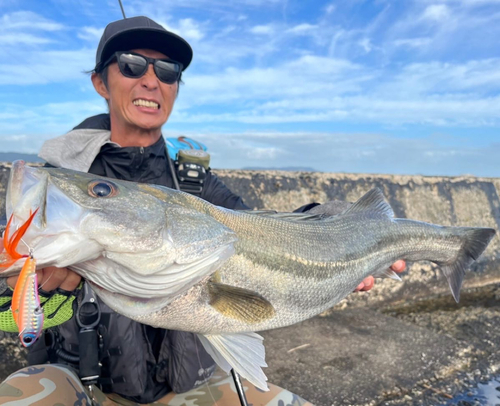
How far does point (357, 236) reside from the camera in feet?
8.06

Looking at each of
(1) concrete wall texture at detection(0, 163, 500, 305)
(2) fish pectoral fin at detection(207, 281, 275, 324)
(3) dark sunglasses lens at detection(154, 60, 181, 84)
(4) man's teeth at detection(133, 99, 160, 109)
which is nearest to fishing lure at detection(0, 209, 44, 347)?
(2) fish pectoral fin at detection(207, 281, 275, 324)

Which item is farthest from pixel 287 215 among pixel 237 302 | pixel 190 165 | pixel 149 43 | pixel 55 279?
pixel 149 43

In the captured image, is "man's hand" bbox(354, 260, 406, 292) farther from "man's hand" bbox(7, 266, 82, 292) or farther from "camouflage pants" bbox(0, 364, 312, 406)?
"man's hand" bbox(7, 266, 82, 292)

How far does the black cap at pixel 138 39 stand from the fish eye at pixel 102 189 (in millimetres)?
1492

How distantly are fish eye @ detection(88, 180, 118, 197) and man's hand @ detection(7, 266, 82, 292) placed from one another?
1.14ft

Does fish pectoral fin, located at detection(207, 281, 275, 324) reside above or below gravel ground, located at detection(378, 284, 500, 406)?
above

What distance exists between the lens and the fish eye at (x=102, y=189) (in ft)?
5.06

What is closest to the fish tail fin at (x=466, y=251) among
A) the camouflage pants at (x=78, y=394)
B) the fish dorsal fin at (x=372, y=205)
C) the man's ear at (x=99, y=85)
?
the fish dorsal fin at (x=372, y=205)

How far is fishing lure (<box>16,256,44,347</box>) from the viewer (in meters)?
1.28

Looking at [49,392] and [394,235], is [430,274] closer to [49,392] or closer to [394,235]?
[394,235]

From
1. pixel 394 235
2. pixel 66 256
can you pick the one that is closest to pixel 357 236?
pixel 394 235

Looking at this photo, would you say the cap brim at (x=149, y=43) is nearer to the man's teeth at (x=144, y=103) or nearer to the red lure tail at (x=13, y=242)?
the man's teeth at (x=144, y=103)

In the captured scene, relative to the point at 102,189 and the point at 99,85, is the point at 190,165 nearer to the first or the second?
the point at 99,85

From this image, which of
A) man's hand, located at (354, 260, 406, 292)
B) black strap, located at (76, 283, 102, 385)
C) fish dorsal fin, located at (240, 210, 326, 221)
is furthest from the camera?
man's hand, located at (354, 260, 406, 292)
